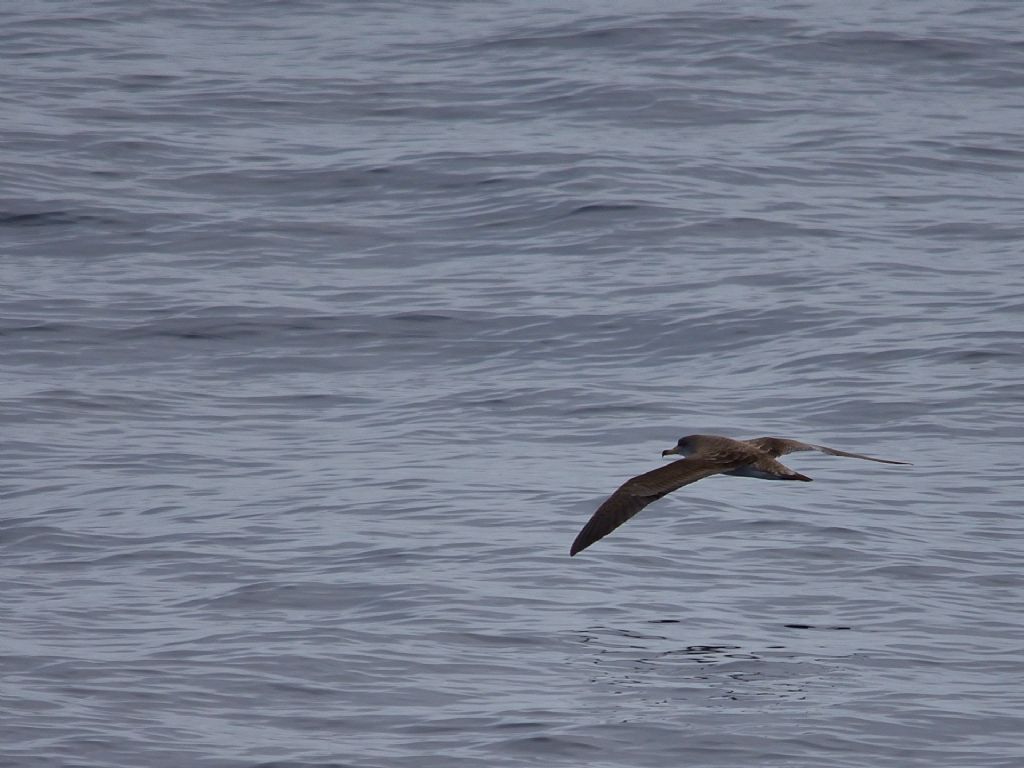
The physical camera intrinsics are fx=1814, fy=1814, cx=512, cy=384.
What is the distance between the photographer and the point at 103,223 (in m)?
17.0

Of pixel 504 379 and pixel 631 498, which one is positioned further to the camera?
pixel 504 379

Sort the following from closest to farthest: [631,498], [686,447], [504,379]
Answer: [631,498], [686,447], [504,379]

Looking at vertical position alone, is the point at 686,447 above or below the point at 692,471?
below

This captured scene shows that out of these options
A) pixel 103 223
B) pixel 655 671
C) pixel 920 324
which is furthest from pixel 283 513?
pixel 103 223

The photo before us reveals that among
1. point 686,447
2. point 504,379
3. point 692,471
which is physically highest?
point 692,471

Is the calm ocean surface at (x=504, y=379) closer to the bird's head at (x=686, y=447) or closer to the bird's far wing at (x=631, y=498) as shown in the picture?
the bird's far wing at (x=631, y=498)

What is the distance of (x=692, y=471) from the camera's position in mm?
8820

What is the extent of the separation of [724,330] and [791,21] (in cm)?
987

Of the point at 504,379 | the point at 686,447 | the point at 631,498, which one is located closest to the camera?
the point at 631,498

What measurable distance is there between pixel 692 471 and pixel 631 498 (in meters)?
0.34

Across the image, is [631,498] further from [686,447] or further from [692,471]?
[686,447]

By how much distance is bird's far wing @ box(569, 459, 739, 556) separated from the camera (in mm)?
8719

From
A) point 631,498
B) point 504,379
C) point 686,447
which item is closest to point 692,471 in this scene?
point 631,498

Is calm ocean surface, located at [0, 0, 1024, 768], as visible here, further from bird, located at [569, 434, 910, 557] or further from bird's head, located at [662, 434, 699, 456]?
bird's head, located at [662, 434, 699, 456]
